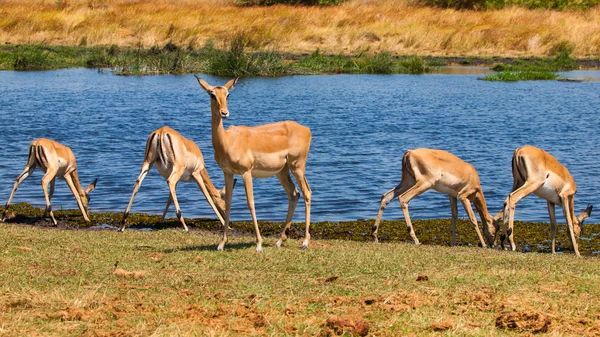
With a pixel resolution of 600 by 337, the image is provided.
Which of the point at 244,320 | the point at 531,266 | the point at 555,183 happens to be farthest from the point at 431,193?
the point at 244,320

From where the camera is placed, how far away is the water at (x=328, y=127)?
16500 mm

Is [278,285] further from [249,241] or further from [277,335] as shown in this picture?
[249,241]

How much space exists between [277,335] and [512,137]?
19462 mm

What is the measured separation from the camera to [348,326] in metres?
6.23

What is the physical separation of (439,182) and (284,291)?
17.5 feet

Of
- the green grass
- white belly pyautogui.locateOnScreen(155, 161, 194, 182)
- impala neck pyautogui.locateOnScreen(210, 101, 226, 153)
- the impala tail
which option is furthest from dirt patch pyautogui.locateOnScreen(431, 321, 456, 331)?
the green grass

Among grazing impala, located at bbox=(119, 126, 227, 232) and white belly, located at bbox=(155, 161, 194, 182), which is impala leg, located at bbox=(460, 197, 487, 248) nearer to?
grazing impala, located at bbox=(119, 126, 227, 232)

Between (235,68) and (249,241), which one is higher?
(249,241)

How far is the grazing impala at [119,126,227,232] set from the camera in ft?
42.2

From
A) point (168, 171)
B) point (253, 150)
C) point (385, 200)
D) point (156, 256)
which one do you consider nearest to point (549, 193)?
point (385, 200)

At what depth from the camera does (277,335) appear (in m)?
6.23

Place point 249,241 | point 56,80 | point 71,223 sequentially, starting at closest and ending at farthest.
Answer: point 249,241
point 71,223
point 56,80

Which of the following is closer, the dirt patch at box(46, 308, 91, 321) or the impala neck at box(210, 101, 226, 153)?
the dirt patch at box(46, 308, 91, 321)

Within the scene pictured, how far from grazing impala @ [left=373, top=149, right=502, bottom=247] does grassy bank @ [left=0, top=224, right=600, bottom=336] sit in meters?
2.04
